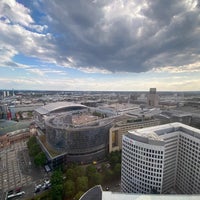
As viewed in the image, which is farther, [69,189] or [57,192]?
[69,189]

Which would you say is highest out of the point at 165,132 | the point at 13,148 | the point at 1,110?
the point at 165,132

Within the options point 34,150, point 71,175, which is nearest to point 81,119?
point 34,150

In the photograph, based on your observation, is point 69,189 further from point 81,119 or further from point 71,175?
point 81,119

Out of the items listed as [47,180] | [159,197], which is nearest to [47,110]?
[47,180]

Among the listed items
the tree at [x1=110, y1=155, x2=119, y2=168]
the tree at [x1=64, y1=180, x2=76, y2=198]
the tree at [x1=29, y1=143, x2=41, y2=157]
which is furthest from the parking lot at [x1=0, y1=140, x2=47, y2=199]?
the tree at [x1=110, y1=155, x2=119, y2=168]

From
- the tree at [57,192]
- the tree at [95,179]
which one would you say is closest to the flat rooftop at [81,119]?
the tree at [95,179]

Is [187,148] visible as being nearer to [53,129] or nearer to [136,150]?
[136,150]
